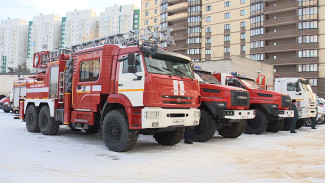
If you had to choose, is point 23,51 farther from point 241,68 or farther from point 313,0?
point 241,68

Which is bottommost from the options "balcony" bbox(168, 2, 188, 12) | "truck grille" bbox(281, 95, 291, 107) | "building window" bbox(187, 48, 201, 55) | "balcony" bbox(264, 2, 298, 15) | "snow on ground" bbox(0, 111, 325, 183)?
"snow on ground" bbox(0, 111, 325, 183)

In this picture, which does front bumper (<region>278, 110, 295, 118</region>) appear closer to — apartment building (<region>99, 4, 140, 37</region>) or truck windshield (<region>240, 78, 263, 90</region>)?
truck windshield (<region>240, 78, 263, 90</region>)

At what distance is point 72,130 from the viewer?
523 inches

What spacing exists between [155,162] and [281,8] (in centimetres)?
5517

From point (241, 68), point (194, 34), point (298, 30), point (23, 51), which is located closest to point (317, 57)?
point (298, 30)

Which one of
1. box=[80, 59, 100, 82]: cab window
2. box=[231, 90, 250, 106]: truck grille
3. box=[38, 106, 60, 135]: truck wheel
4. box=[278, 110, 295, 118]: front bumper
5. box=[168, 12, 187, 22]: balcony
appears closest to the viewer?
box=[80, 59, 100, 82]: cab window

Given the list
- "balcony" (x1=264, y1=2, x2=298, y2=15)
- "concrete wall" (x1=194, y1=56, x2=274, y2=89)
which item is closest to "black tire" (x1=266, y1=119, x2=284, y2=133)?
"concrete wall" (x1=194, y1=56, x2=274, y2=89)

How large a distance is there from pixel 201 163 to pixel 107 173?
7.42 ft

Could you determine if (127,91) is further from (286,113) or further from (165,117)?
(286,113)

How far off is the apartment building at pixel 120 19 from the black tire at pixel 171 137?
10608cm

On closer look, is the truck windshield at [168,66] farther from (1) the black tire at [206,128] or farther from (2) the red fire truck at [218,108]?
(1) the black tire at [206,128]

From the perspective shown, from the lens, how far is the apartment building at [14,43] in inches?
4958

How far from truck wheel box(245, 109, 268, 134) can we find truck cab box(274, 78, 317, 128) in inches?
142

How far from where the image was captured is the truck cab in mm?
16109
